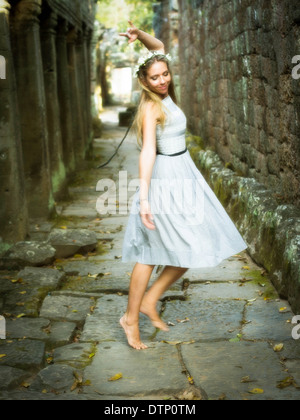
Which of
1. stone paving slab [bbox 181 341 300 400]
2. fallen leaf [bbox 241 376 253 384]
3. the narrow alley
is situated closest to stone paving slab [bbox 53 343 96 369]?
the narrow alley

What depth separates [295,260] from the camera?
4.54 m

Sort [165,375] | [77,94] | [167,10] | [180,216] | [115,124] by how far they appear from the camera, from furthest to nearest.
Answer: [115,124], [167,10], [77,94], [180,216], [165,375]

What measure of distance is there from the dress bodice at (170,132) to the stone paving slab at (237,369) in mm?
1226

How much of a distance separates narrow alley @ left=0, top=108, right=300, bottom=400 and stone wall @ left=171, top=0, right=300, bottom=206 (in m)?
1.06

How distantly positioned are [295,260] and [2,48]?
361cm

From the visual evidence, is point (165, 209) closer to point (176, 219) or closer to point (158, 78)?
point (176, 219)

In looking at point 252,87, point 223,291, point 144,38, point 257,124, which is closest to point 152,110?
point 144,38

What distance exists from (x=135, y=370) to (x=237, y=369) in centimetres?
57

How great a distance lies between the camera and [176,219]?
400 cm

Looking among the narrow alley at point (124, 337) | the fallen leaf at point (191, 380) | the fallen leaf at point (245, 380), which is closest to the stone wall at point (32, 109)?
the narrow alley at point (124, 337)

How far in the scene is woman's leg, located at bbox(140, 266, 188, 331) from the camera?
13.6 feet
